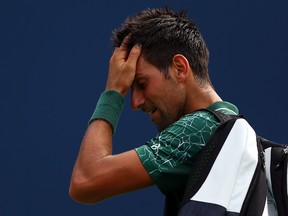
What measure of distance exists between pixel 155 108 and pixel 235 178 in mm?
308

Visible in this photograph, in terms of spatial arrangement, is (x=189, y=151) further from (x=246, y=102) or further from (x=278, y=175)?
(x=246, y=102)


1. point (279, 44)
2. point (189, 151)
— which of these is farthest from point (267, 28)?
point (189, 151)

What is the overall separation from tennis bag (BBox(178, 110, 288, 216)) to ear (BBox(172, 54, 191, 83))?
23 cm

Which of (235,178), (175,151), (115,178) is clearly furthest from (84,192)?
(235,178)

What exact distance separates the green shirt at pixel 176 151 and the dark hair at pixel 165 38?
6.7 inches

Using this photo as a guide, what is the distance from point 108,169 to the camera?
1313 mm

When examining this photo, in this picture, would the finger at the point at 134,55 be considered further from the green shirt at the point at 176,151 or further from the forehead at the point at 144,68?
the green shirt at the point at 176,151

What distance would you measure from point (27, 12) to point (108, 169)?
1553 millimetres

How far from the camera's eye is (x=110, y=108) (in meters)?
1.44

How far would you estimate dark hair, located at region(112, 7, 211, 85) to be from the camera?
4.84 feet

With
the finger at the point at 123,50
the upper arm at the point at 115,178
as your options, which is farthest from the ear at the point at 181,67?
the upper arm at the point at 115,178

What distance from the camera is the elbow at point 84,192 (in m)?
1.32

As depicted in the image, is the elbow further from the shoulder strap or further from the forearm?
the shoulder strap

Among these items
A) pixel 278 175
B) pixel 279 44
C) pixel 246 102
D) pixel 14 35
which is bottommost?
pixel 278 175
